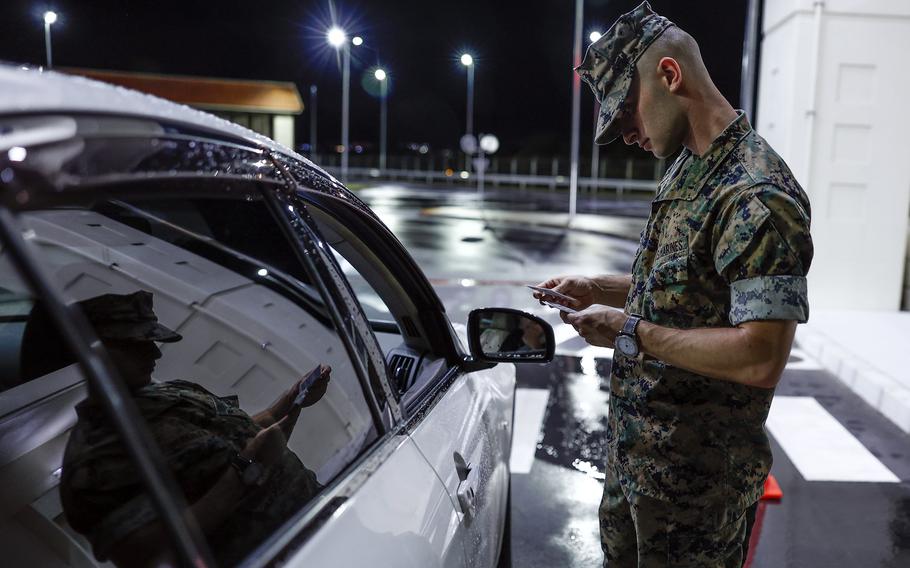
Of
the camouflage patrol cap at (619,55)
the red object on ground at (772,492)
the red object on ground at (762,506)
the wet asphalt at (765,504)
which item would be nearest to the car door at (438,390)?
the camouflage patrol cap at (619,55)

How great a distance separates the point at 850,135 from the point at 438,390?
7.19 meters

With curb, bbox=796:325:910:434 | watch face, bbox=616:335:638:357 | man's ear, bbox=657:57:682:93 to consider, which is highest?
man's ear, bbox=657:57:682:93

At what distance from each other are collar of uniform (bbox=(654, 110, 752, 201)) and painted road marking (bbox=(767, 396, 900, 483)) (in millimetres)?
2857

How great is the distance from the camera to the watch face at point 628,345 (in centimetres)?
191

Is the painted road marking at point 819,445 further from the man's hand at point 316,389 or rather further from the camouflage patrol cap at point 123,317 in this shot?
the camouflage patrol cap at point 123,317

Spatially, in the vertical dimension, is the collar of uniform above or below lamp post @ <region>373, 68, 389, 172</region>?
below

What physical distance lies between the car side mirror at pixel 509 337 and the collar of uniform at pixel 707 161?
1.72 feet

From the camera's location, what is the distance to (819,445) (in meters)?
4.72

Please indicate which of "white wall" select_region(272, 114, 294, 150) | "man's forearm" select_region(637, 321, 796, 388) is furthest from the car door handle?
"white wall" select_region(272, 114, 294, 150)

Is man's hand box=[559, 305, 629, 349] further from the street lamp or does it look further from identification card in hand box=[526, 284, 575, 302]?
the street lamp

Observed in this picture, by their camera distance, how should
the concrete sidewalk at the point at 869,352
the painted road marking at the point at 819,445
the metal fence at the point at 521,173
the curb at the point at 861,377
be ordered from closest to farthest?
the painted road marking at the point at 819,445 < the curb at the point at 861,377 < the concrete sidewalk at the point at 869,352 < the metal fence at the point at 521,173

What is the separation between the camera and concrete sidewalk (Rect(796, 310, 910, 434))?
5395 mm

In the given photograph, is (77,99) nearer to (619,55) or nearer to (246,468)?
(246,468)

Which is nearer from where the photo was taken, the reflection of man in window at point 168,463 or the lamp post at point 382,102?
the reflection of man in window at point 168,463
